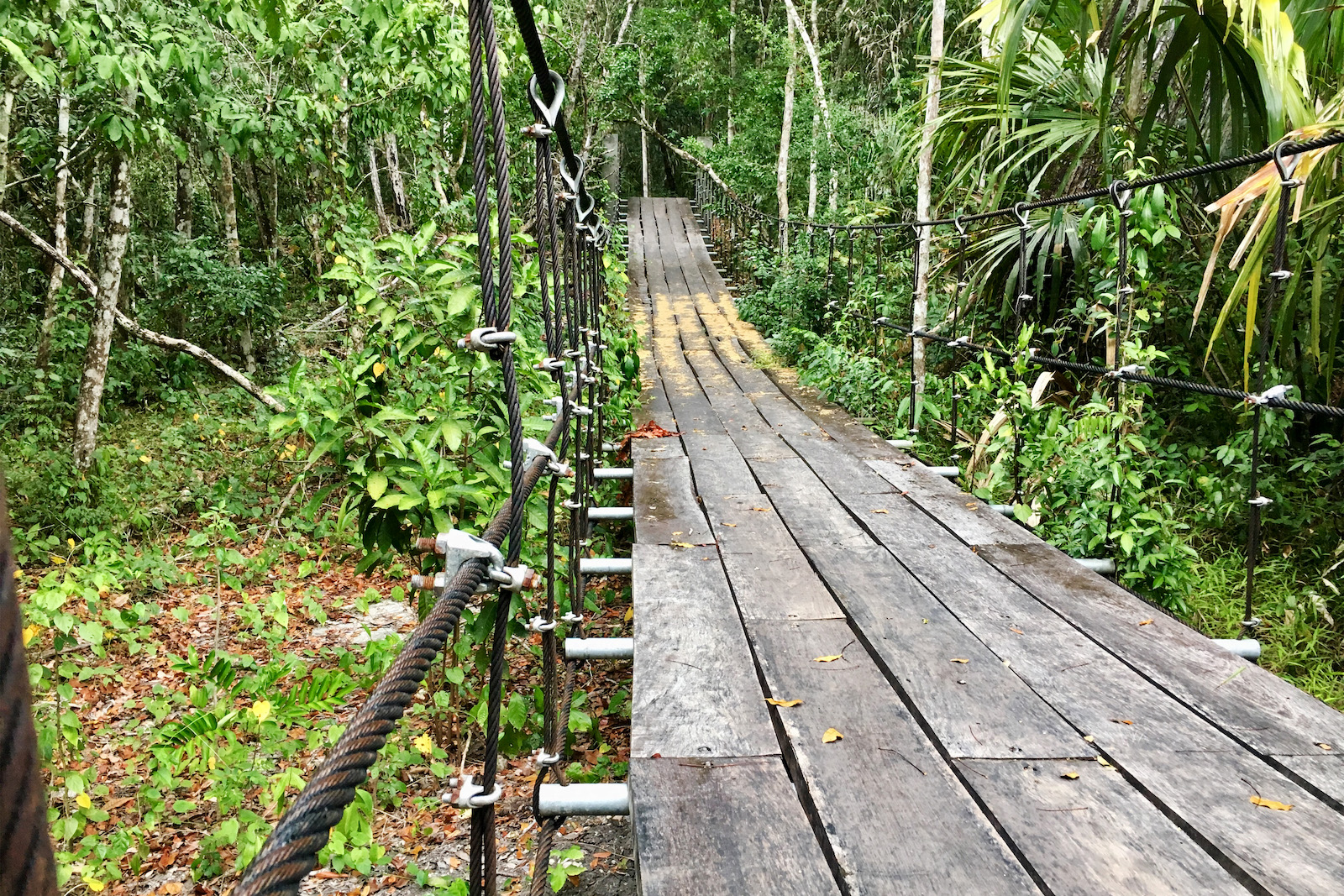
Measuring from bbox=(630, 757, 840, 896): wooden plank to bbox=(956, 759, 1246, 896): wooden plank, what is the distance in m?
0.33

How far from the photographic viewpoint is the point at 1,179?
623 centimetres

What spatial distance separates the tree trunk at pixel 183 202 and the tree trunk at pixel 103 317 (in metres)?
4.14

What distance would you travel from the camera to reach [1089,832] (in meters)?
1.47

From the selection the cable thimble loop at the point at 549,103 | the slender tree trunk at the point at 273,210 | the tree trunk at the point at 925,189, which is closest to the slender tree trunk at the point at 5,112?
the slender tree trunk at the point at 273,210

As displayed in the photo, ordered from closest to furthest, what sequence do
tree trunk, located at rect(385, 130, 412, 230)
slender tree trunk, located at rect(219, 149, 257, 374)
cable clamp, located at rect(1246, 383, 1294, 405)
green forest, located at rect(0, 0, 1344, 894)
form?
cable clamp, located at rect(1246, 383, 1294, 405) < green forest, located at rect(0, 0, 1344, 894) < tree trunk, located at rect(385, 130, 412, 230) < slender tree trunk, located at rect(219, 149, 257, 374)

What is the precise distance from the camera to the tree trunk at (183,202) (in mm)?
10383

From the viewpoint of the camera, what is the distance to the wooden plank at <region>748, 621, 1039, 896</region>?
1.37m

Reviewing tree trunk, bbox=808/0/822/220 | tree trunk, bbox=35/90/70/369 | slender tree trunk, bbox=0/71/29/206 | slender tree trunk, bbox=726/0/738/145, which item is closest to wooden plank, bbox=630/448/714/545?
slender tree trunk, bbox=0/71/29/206

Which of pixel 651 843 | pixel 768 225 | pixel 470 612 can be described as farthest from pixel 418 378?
pixel 768 225

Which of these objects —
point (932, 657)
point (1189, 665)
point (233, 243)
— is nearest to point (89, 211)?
point (233, 243)

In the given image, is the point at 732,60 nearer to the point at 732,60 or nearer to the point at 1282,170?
the point at 732,60

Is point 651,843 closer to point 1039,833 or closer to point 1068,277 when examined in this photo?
point 1039,833

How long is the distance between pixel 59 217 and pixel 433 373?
16.4 feet

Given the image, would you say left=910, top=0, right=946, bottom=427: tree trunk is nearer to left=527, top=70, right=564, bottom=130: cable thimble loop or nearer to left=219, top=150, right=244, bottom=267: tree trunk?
left=527, top=70, right=564, bottom=130: cable thimble loop
